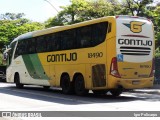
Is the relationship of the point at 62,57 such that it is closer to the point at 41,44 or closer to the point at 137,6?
the point at 41,44

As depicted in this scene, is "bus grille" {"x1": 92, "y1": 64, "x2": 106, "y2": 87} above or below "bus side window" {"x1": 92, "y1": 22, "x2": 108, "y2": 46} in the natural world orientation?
below

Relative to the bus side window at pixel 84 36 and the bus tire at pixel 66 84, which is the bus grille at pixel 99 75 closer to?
the bus side window at pixel 84 36

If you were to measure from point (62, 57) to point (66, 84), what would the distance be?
1382 millimetres

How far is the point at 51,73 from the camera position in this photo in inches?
850

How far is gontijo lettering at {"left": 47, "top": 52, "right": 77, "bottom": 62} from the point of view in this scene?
63.4ft

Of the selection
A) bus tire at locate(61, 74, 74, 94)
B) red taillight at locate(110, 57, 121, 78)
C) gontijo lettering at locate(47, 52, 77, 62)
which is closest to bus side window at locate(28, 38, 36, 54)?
gontijo lettering at locate(47, 52, 77, 62)

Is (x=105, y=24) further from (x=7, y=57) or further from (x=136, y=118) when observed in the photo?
(x=7, y=57)

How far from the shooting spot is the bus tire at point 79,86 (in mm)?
18688

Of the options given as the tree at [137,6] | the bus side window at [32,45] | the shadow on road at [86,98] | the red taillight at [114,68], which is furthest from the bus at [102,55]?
the tree at [137,6]

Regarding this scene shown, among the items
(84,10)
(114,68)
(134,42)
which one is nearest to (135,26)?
(134,42)

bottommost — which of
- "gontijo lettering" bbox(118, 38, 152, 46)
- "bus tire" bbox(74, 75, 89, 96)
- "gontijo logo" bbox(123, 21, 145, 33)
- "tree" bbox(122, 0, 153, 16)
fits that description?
"bus tire" bbox(74, 75, 89, 96)

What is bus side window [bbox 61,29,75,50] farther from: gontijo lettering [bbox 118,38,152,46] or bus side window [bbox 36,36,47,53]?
gontijo lettering [bbox 118,38,152,46]

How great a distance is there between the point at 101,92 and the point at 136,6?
635 inches

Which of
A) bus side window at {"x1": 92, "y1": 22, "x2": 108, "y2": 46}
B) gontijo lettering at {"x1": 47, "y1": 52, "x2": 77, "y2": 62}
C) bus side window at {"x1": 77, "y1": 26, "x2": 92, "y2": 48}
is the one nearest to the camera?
bus side window at {"x1": 92, "y1": 22, "x2": 108, "y2": 46}
